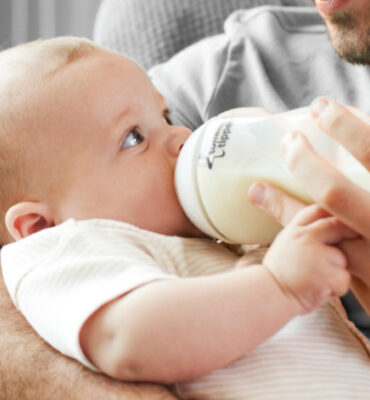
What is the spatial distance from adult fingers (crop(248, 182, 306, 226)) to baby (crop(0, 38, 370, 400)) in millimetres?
17

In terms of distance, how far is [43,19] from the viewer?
2.79 meters

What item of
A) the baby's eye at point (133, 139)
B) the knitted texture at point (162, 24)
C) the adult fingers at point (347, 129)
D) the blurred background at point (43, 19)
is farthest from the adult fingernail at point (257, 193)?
the blurred background at point (43, 19)

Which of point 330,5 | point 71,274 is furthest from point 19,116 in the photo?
point 330,5

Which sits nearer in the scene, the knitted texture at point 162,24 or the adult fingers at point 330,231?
the adult fingers at point 330,231

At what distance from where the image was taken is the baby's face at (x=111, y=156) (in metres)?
0.84

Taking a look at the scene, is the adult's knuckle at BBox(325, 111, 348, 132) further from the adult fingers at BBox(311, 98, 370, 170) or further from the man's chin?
the man's chin

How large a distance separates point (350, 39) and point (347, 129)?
2.48 feet

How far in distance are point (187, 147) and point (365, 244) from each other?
268mm

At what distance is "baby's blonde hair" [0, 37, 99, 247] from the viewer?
2.77 feet

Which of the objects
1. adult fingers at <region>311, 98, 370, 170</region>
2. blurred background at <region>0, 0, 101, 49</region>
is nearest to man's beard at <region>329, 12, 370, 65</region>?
adult fingers at <region>311, 98, 370, 170</region>

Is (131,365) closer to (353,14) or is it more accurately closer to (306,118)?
(306,118)

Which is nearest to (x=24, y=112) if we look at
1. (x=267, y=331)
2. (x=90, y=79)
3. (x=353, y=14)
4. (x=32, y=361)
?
(x=90, y=79)

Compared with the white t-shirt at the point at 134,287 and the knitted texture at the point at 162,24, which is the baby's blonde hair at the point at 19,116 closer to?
the white t-shirt at the point at 134,287

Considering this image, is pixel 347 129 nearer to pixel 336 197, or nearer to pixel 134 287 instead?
pixel 336 197
